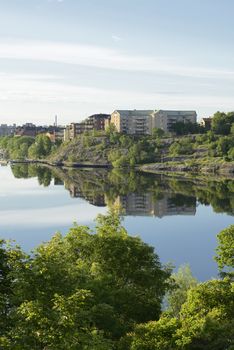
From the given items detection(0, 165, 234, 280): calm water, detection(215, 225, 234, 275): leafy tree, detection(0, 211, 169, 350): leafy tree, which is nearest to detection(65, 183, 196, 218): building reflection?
detection(0, 165, 234, 280): calm water

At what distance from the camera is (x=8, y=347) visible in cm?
1526

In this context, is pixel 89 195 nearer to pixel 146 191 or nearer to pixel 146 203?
pixel 146 191

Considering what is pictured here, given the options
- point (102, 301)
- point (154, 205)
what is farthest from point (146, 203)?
point (102, 301)

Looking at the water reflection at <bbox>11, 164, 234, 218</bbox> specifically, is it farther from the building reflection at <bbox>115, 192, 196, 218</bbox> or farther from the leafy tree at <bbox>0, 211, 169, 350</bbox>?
the leafy tree at <bbox>0, 211, 169, 350</bbox>

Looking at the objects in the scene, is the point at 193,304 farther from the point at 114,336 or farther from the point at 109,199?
the point at 109,199

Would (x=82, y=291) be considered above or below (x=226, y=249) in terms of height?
above

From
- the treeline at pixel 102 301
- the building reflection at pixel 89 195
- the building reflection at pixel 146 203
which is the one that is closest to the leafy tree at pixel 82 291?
the treeline at pixel 102 301

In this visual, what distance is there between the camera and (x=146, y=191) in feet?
424

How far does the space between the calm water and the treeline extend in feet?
82.1

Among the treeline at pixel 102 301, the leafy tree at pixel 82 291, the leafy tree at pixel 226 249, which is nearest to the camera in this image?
the leafy tree at pixel 82 291

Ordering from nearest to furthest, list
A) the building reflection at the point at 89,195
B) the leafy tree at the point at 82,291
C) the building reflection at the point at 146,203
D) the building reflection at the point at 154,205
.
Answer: the leafy tree at the point at 82,291, the building reflection at the point at 154,205, the building reflection at the point at 146,203, the building reflection at the point at 89,195

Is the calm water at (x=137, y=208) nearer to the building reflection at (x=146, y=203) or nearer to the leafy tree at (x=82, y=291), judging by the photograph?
the building reflection at (x=146, y=203)

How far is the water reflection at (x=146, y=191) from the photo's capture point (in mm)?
103562

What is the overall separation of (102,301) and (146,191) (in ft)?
347
